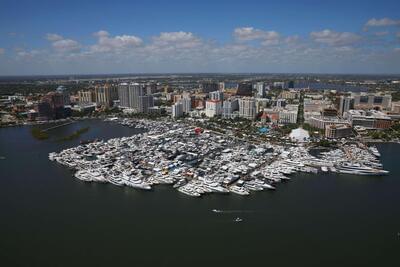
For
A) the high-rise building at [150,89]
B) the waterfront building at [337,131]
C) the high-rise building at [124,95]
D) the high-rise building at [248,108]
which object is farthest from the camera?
the high-rise building at [150,89]

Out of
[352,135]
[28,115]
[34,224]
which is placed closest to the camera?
[34,224]

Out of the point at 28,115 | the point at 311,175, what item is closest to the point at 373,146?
the point at 311,175

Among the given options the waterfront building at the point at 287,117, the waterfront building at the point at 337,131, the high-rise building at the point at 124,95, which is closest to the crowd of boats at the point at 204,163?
the waterfront building at the point at 337,131

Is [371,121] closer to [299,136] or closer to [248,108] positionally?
[299,136]

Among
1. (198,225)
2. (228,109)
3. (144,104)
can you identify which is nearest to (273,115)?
(228,109)

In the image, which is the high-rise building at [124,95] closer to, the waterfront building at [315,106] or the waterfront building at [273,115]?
the waterfront building at [273,115]

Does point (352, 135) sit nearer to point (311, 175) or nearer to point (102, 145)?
point (311, 175)
